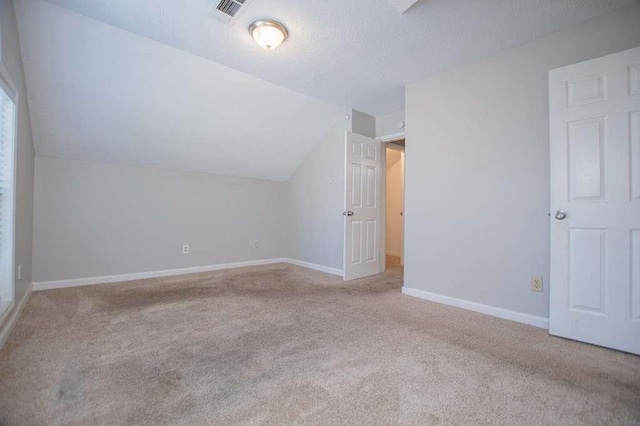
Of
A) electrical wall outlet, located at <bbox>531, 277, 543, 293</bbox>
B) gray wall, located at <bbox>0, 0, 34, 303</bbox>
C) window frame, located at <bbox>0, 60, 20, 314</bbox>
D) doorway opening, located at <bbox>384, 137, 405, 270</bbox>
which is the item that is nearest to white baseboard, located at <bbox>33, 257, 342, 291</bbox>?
gray wall, located at <bbox>0, 0, 34, 303</bbox>

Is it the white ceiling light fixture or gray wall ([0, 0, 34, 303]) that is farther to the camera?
the white ceiling light fixture

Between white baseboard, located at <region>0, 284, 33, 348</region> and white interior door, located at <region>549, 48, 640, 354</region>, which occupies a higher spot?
white interior door, located at <region>549, 48, 640, 354</region>

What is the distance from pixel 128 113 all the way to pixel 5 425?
2.94 m

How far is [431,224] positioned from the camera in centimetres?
306

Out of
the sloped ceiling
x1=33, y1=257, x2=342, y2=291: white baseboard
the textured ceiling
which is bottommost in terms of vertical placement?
x1=33, y1=257, x2=342, y2=291: white baseboard

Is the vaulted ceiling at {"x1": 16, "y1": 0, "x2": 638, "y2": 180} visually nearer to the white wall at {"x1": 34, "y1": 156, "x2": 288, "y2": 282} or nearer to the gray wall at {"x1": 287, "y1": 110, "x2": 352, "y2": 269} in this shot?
the white wall at {"x1": 34, "y1": 156, "x2": 288, "y2": 282}

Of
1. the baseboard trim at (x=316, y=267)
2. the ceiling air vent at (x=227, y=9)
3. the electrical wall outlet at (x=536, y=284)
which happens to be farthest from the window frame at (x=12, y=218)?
the electrical wall outlet at (x=536, y=284)

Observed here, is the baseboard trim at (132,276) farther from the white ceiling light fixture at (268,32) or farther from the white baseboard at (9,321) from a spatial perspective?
the white ceiling light fixture at (268,32)

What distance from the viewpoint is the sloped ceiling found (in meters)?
2.47

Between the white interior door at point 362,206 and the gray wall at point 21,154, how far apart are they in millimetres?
3083

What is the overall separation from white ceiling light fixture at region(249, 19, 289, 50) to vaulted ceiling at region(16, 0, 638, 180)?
59 millimetres

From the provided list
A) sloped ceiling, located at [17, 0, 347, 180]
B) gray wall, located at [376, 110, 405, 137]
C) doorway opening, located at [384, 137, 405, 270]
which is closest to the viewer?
sloped ceiling, located at [17, 0, 347, 180]

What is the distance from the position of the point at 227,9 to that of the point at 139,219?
9.72ft

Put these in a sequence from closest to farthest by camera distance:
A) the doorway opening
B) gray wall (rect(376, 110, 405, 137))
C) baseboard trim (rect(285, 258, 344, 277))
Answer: gray wall (rect(376, 110, 405, 137)) < baseboard trim (rect(285, 258, 344, 277)) < the doorway opening
